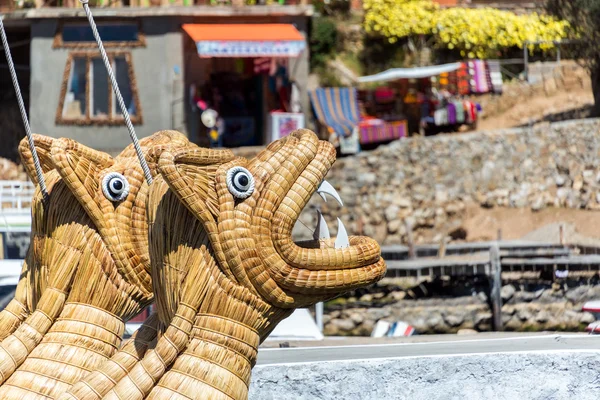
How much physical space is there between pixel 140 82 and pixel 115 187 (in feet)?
52.5

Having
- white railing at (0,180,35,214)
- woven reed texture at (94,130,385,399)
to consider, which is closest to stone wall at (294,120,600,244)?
white railing at (0,180,35,214)

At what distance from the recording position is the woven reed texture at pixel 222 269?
19.0ft

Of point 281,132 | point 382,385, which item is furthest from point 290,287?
point 281,132

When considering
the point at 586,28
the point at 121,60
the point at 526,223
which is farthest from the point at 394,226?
the point at 121,60

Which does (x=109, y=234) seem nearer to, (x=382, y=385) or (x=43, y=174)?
(x=43, y=174)

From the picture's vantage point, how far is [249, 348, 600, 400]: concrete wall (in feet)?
23.1

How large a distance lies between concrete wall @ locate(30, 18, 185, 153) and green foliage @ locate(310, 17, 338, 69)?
12.9 feet

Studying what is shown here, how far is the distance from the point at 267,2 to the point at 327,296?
17.1 meters

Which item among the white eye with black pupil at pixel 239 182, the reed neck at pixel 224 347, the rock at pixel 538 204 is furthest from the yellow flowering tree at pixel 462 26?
the reed neck at pixel 224 347

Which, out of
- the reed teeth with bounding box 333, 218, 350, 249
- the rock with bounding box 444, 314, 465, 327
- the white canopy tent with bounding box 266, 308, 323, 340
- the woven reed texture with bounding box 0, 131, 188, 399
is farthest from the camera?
the rock with bounding box 444, 314, 465, 327

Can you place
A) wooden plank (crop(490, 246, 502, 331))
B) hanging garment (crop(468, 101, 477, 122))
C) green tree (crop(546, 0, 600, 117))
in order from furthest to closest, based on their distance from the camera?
hanging garment (crop(468, 101, 477, 122)) → green tree (crop(546, 0, 600, 117)) → wooden plank (crop(490, 246, 502, 331))

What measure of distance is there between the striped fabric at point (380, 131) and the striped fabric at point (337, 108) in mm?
218

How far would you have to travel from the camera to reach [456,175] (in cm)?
2292

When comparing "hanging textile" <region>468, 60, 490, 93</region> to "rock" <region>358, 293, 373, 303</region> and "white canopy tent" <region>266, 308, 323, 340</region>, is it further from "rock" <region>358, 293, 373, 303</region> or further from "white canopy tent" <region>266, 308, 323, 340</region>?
"white canopy tent" <region>266, 308, 323, 340</region>
